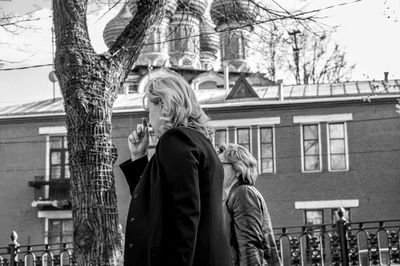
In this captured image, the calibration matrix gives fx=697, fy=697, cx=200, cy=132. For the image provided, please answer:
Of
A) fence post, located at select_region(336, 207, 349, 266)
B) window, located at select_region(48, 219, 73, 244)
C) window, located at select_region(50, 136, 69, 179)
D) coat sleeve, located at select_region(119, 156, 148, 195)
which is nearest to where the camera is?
coat sleeve, located at select_region(119, 156, 148, 195)

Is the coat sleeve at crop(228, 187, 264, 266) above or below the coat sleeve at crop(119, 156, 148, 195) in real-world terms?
below

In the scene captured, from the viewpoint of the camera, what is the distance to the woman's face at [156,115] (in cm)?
370

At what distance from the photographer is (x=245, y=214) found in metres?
5.48

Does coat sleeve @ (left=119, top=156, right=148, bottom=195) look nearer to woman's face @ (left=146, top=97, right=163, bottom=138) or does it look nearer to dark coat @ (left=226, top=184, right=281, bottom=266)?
woman's face @ (left=146, top=97, right=163, bottom=138)

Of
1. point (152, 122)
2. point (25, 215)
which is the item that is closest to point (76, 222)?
point (152, 122)

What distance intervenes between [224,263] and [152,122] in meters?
0.83

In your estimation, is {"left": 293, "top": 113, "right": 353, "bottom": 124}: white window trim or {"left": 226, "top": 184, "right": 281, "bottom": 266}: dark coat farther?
{"left": 293, "top": 113, "right": 353, "bottom": 124}: white window trim

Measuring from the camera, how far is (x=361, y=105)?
2848 centimetres

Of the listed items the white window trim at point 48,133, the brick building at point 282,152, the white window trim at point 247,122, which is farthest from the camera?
the white window trim at point 48,133

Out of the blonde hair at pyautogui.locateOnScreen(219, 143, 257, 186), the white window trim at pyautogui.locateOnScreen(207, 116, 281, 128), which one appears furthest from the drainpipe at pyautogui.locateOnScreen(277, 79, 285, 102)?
the blonde hair at pyautogui.locateOnScreen(219, 143, 257, 186)

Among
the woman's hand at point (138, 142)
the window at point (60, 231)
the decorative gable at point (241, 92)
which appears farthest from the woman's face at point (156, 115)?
the window at point (60, 231)

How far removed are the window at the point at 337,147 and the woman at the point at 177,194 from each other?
2582 cm

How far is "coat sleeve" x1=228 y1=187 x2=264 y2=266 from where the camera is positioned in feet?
17.9

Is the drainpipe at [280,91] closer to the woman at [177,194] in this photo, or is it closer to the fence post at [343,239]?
the fence post at [343,239]
